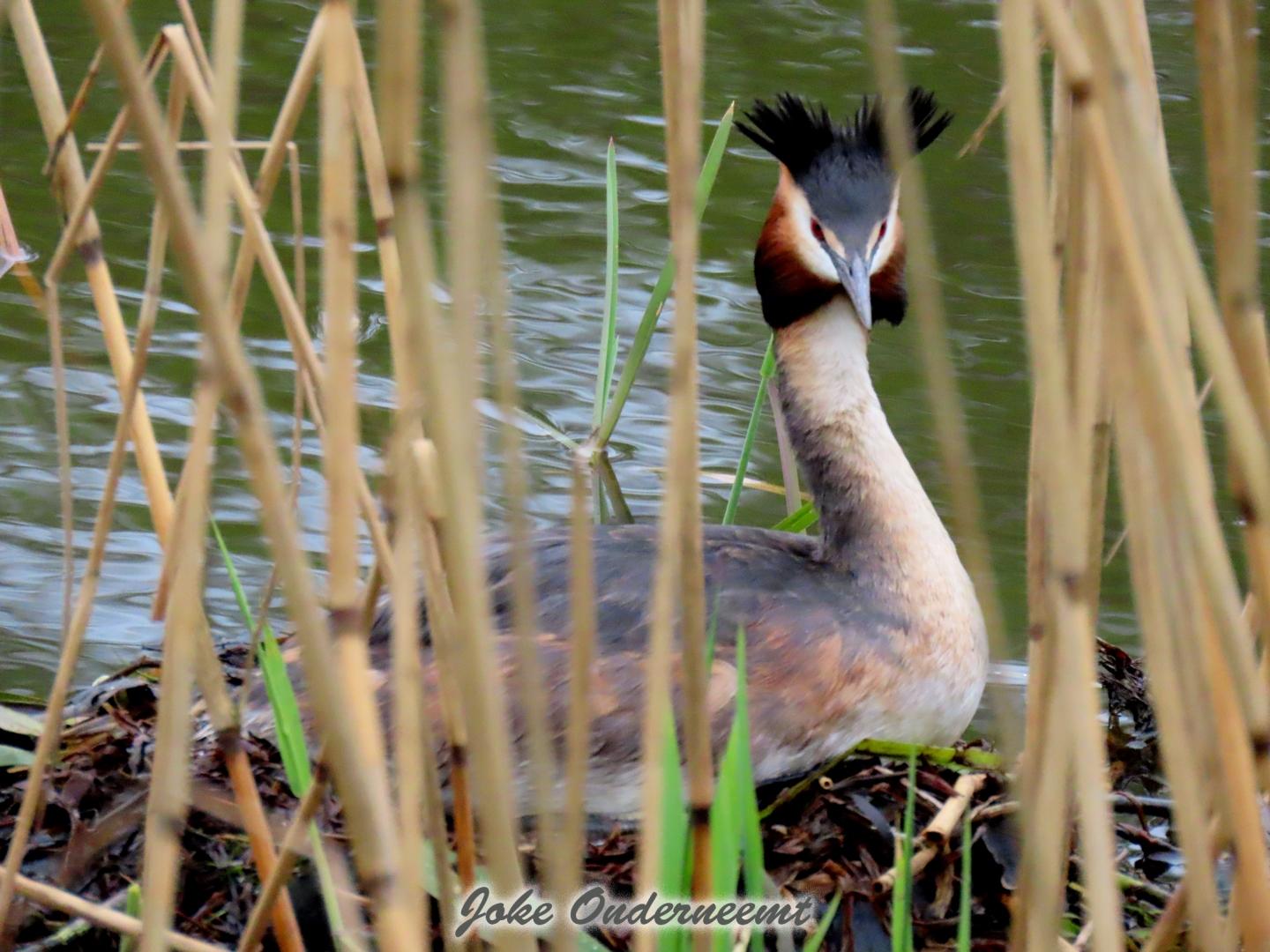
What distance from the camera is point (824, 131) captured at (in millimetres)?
3805

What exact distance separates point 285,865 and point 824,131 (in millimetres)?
2498

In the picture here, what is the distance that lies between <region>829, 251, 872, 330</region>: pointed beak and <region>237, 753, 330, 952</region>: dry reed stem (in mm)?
2044

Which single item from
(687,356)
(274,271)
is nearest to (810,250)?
(274,271)

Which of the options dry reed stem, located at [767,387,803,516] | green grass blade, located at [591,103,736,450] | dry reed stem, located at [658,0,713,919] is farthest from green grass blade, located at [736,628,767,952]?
dry reed stem, located at [767,387,803,516]

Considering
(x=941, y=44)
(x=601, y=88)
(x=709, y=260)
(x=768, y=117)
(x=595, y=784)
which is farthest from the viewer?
(x=941, y=44)

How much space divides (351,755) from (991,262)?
5.52m

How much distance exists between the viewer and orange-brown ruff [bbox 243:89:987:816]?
3.25 m

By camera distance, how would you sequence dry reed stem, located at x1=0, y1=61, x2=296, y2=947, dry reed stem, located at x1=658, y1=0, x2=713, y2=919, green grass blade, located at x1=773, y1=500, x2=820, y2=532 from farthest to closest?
green grass blade, located at x1=773, y1=500, x2=820, y2=532 → dry reed stem, located at x1=0, y1=61, x2=296, y2=947 → dry reed stem, located at x1=658, y1=0, x2=713, y2=919

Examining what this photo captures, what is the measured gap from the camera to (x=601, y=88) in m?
7.82

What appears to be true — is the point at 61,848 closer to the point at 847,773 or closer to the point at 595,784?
the point at 595,784

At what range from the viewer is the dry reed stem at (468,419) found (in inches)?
47.6

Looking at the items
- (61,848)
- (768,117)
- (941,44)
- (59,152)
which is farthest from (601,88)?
(59,152)

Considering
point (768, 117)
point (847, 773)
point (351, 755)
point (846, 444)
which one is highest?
point (768, 117)

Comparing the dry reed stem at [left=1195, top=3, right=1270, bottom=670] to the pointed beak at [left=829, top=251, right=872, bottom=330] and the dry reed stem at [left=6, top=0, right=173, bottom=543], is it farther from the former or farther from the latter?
the pointed beak at [left=829, top=251, right=872, bottom=330]
